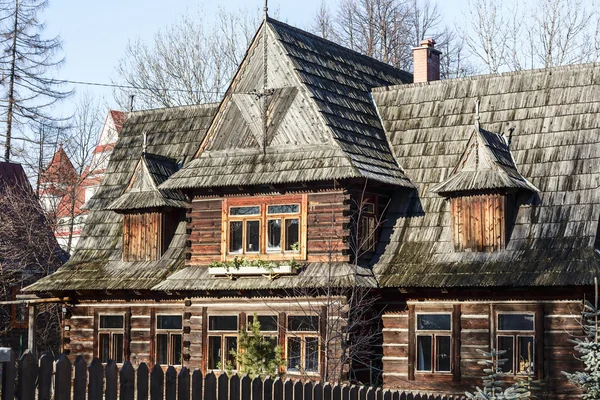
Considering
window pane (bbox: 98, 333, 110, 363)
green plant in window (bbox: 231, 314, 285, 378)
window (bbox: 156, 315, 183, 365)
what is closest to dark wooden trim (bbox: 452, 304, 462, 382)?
green plant in window (bbox: 231, 314, 285, 378)

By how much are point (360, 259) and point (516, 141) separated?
Result: 515 cm

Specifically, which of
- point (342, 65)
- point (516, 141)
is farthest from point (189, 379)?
point (342, 65)

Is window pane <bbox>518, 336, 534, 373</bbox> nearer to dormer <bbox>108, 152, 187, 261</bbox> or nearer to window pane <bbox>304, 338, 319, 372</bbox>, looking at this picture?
window pane <bbox>304, 338, 319, 372</bbox>

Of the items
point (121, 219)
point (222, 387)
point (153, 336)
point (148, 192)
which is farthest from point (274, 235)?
point (222, 387)

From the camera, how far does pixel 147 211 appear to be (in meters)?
30.0

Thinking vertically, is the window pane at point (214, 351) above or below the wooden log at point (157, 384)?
below

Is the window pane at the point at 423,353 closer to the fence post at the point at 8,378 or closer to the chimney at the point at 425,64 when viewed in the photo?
the chimney at the point at 425,64

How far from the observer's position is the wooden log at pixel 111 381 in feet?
30.3

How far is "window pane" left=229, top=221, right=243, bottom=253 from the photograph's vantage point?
27.2m

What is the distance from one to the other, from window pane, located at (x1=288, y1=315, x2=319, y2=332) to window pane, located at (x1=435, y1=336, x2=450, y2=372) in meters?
2.97

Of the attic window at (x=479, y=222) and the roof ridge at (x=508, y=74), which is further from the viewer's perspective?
the roof ridge at (x=508, y=74)

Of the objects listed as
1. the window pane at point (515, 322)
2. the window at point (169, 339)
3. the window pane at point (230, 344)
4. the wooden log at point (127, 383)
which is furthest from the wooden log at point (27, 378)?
the window at point (169, 339)

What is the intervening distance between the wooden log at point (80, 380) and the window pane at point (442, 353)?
17.2 meters

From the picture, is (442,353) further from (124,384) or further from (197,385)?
(124,384)
